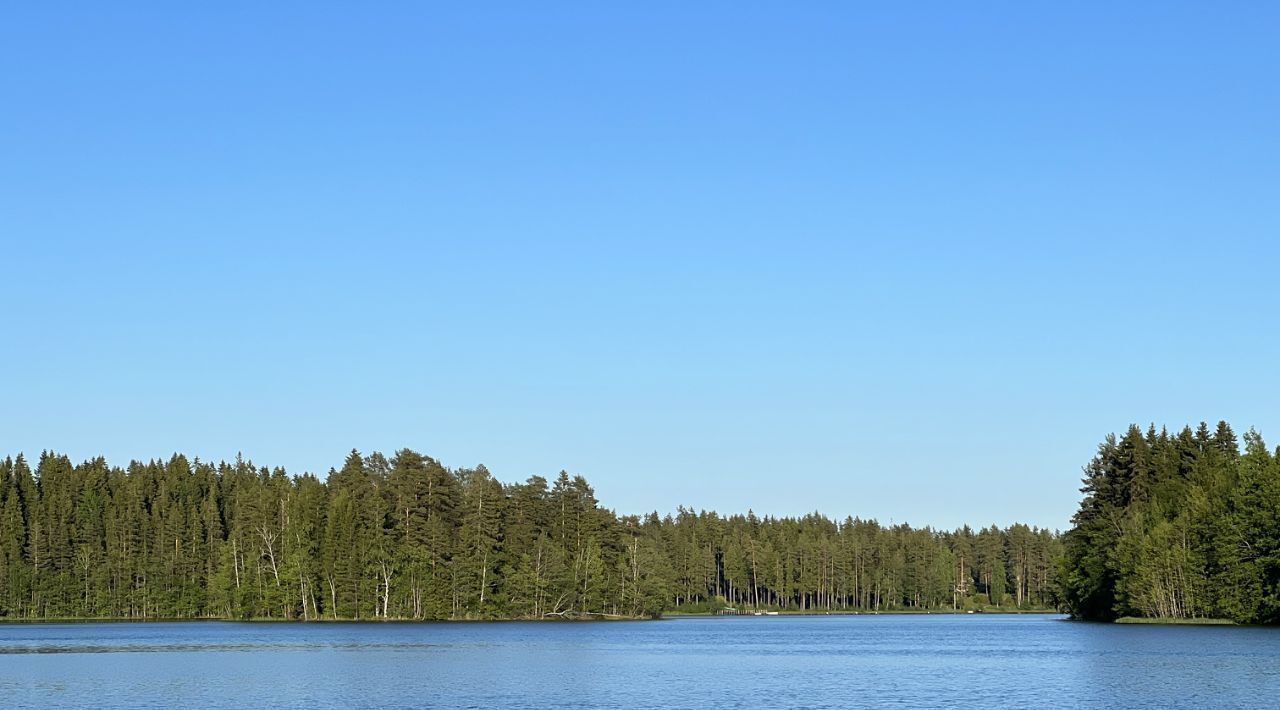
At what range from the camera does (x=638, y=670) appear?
266 ft

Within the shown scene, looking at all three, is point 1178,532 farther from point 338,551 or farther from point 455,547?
point 338,551

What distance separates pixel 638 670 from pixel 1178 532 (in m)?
66.8

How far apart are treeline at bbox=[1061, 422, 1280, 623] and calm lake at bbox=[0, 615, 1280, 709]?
5.35 metres

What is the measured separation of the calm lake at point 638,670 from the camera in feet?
203

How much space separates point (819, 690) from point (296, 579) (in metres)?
104

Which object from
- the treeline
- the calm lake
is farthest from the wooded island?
the calm lake

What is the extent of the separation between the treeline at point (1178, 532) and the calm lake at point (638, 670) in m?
5.35

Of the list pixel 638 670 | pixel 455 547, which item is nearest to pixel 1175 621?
pixel 638 670

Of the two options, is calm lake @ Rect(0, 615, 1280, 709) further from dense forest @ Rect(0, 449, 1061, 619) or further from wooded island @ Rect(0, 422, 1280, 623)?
dense forest @ Rect(0, 449, 1061, 619)

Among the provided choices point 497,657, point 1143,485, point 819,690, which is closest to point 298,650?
point 497,657

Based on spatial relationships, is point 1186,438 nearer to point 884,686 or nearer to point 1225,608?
point 1225,608

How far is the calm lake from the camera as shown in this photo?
6197 cm

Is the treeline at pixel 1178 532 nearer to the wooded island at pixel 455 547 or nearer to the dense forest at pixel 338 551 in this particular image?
the wooded island at pixel 455 547

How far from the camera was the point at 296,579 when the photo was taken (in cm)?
15900
